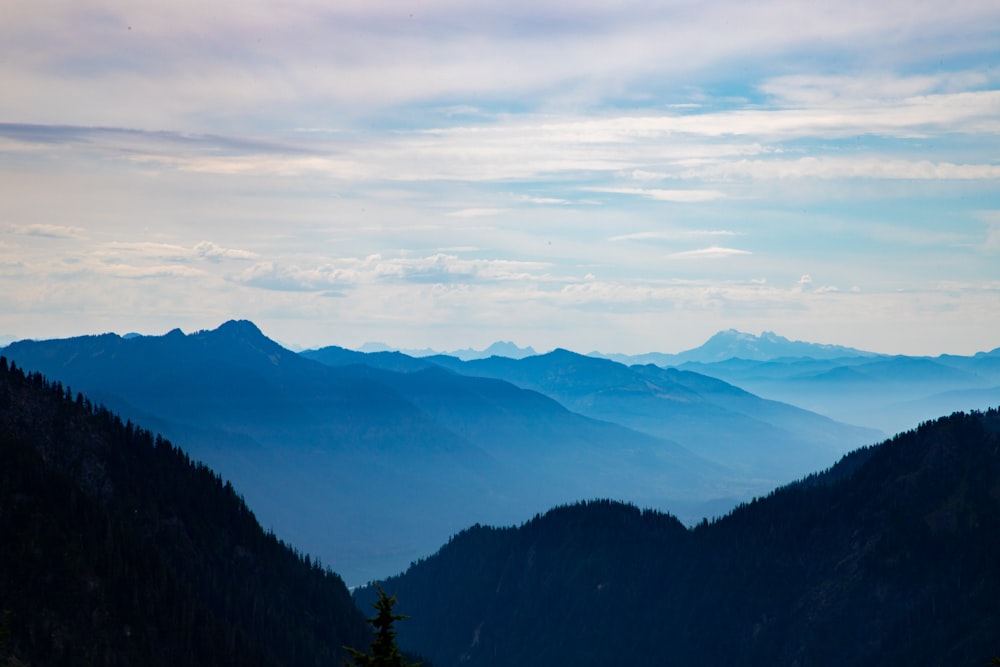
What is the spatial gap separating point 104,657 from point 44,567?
18.8 metres

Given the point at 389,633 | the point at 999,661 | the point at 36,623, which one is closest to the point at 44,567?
the point at 36,623

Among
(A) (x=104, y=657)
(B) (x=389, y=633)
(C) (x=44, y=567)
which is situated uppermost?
(B) (x=389, y=633)

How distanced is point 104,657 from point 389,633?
13834 centimetres

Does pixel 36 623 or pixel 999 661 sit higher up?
pixel 999 661

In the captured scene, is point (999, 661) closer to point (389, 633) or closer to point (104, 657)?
point (389, 633)

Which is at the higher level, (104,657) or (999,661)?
(999,661)

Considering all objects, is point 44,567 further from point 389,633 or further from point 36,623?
point 389,633

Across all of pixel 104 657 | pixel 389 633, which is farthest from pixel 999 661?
pixel 104 657

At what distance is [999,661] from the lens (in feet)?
251

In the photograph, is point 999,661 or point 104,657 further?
point 104,657

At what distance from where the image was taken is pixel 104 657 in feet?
642

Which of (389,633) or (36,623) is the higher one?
(389,633)

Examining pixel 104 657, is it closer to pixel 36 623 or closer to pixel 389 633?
pixel 36 623

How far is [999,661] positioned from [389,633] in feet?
132
